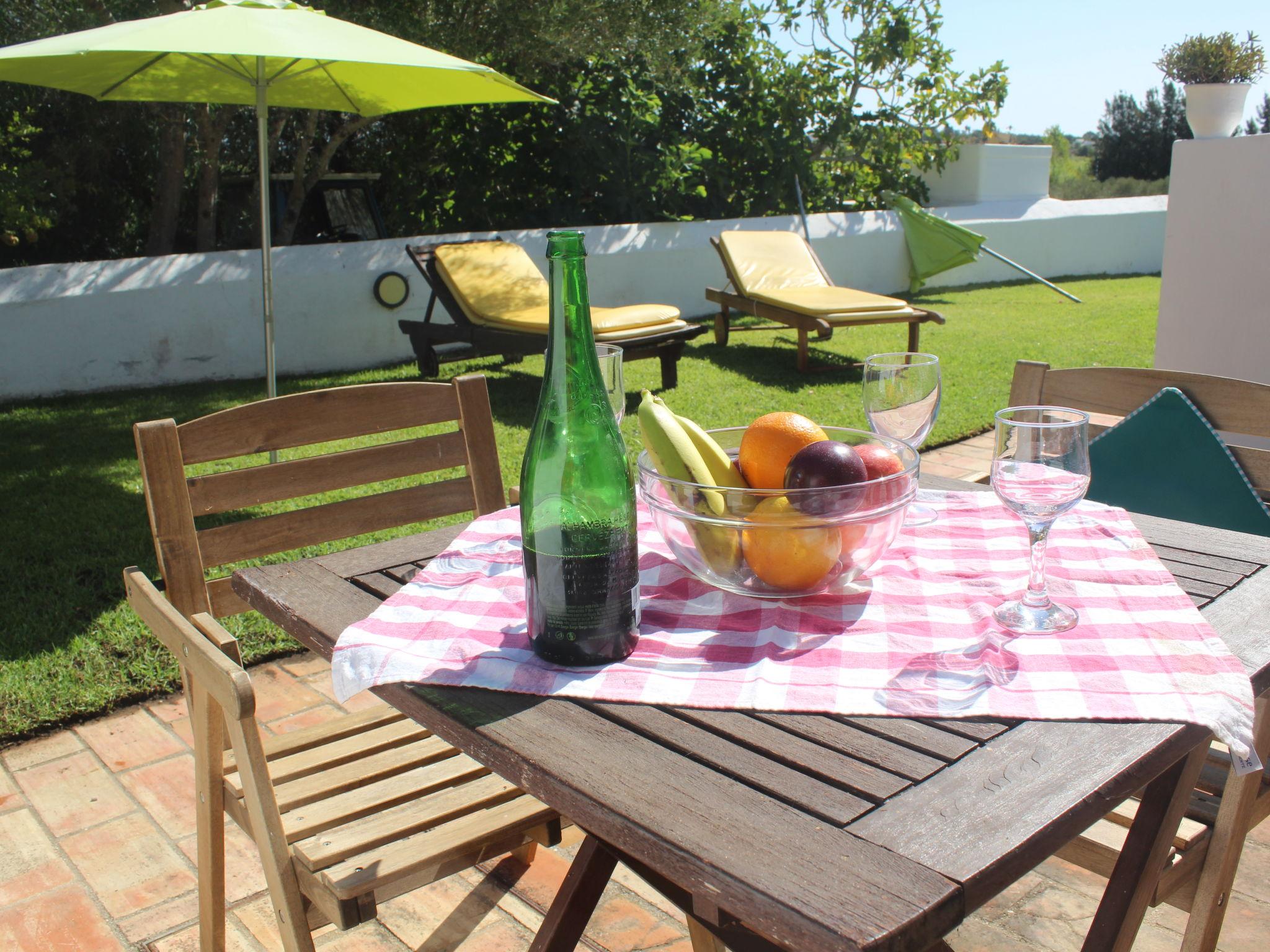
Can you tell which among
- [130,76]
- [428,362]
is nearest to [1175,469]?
[130,76]

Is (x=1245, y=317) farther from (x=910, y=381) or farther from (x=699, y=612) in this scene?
(x=699, y=612)

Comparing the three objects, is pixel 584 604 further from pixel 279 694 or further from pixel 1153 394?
pixel 279 694

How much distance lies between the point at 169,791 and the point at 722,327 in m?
6.28

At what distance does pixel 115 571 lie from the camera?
3711 mm

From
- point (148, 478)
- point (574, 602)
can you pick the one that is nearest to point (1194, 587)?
point (574, 602)

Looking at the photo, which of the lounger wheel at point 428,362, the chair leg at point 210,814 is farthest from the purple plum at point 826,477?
the lounger wheel at point 428,362

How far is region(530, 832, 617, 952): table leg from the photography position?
1.52 metres

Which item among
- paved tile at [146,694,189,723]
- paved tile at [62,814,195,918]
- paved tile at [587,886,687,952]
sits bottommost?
paved tile at [62,814,195,918]

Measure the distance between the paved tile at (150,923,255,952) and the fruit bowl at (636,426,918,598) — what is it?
4.22 feet

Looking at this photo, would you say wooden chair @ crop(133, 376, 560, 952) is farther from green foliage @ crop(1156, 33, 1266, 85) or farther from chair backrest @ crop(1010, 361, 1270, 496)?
green foliage @ crop(1156, 33, 1266, 85)

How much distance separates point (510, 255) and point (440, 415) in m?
5.38

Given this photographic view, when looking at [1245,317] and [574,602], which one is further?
[1245,317]

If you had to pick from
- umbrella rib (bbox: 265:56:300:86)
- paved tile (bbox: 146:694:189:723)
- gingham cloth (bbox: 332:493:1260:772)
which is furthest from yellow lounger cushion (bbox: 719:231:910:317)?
gingham cloth (bbox: 332:493:1260:772)

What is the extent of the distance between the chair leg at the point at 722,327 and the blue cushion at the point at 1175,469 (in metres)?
5.96
